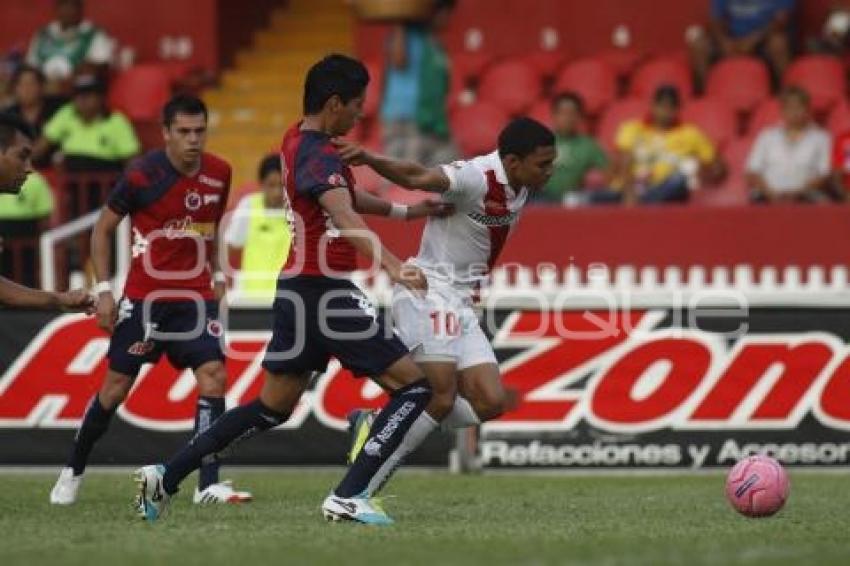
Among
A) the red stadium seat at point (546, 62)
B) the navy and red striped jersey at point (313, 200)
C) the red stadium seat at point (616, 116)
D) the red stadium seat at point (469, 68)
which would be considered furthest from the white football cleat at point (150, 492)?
the red stadium seat at point (546, 62)

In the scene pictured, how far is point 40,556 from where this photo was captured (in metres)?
9.66

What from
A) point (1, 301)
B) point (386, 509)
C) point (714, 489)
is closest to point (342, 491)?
point (386, 509)

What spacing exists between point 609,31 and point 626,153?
3.78m

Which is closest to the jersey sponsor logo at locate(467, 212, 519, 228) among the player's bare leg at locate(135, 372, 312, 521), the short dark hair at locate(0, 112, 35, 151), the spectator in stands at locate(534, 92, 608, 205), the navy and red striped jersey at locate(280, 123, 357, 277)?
the navy and red striped jersey at locate(280, 123, 357, 277)

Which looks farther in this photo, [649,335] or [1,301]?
[649,335]

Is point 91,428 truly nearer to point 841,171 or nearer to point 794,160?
point 794,160

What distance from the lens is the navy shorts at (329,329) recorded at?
1095cm

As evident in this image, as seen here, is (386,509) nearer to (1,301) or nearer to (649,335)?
(1,301)

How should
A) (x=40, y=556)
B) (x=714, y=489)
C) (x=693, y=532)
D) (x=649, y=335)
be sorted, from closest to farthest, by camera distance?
(x=40, y=556) < (x=693, y=532) < (x=714, y=489) < (x=649, y=335)

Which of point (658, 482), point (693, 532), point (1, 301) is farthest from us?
point (658, 482)

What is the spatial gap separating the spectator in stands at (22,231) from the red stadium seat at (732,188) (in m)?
5.51

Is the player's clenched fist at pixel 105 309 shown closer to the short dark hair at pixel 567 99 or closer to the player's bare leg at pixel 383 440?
the player's bare leg at pixel 383 440

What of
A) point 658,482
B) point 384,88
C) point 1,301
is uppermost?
point 384,88

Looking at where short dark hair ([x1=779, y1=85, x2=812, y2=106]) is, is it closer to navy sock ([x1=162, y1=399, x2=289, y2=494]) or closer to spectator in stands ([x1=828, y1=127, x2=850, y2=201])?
spectator in stands ([x1=828, y1=127, x2=850, y2=201])
